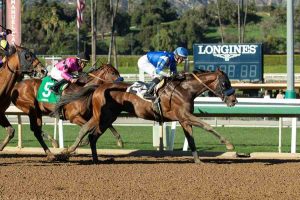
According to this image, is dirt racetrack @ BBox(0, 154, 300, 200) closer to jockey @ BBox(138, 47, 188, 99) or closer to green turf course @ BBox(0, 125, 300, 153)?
jockey @ BBox(138, 47, 188, 99)

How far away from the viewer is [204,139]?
1920cm

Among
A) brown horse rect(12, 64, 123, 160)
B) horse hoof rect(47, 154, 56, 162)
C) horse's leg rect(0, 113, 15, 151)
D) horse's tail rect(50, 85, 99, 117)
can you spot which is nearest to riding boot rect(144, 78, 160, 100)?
horse's tail rect(50, 85, 99, 117)

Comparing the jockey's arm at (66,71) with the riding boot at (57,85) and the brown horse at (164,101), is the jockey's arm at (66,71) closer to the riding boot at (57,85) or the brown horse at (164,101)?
the riding boot at (57,85)

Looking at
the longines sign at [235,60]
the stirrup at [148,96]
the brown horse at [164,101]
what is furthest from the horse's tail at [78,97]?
the longines sign at [235,60]

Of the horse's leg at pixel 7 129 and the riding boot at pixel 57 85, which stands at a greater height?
the riding boot at pixel 57 85

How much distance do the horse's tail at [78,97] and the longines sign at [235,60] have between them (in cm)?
1206

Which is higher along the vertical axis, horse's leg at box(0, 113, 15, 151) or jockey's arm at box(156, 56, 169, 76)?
jockey's arm at box(156, 56, 169, 76)

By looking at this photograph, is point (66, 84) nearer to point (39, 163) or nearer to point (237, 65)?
point (39, 163)

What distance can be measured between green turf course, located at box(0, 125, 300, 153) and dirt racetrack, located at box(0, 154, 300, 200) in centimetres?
347

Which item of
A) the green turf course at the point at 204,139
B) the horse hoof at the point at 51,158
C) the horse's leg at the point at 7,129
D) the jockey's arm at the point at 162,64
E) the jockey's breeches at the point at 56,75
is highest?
the jockey's arm at the point at 162,64

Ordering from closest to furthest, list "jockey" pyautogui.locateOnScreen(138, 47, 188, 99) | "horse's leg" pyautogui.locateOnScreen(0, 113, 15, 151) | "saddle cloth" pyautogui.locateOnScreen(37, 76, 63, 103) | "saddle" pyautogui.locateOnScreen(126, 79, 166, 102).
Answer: "jockey" pyautogui.locateOnScreen(138, 47, 188, 99)
"saddle" pyautogui.locateOnScreen(126, 79, 166, 102)
"horse's leg" pyautogui.locateOnScreen(0, 113, 15, 151)
"saddle cloth" pyautogui.locateOnScreen(37, 76, 63, 103)

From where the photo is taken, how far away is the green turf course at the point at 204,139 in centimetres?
1653

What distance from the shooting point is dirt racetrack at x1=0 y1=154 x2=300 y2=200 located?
9.02 meters

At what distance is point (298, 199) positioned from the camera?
867 centimetres
